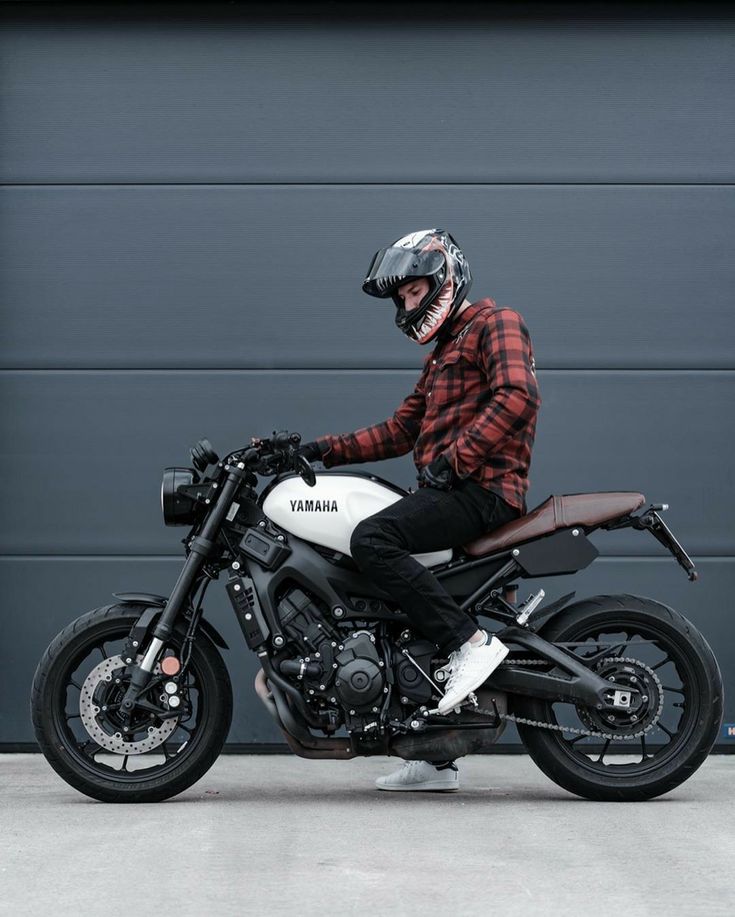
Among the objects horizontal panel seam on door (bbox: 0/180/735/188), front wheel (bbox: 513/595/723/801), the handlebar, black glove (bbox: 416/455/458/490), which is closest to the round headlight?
the handlebar

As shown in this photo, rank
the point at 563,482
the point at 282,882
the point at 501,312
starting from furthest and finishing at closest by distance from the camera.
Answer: the point at 563,482 < the point at 501,312 < the point at 282,882

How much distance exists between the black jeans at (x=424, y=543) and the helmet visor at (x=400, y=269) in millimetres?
747

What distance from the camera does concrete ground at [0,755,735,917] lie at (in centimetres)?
396

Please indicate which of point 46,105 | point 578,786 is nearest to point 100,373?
point 46,105

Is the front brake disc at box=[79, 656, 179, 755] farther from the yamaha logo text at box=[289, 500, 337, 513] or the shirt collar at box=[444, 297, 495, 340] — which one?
the shirt collar at box=[444, 297, 495, 340]

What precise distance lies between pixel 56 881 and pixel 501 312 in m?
2.47

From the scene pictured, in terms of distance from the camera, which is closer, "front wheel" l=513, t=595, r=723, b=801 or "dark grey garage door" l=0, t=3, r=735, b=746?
"front wheel" l=513, t=595, r=723, b=801

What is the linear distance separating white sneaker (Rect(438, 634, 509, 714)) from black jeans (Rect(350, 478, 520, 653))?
0.06m

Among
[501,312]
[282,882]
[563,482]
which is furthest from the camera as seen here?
[563,482]

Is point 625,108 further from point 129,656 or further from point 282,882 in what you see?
point 282,882

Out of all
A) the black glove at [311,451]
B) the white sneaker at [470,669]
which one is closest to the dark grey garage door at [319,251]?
the black glove at [311,451]

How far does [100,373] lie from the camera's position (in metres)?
6.81

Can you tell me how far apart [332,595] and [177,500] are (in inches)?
26.0

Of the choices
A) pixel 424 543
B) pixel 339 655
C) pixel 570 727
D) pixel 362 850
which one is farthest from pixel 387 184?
pixel 362 850
